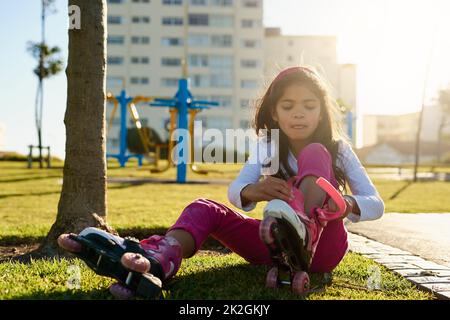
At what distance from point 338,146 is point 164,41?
51.4 metres

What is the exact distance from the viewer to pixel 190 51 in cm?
5209

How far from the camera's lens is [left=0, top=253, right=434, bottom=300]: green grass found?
2252 millimetres

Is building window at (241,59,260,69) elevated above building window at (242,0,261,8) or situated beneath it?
situated beneath

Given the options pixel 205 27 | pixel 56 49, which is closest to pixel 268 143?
pixel 56 49

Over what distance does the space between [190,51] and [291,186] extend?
51.1 meters

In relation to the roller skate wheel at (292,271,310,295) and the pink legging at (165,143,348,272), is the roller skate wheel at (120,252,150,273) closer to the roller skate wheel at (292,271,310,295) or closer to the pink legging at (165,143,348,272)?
the pink legging at (165,143,348,272)

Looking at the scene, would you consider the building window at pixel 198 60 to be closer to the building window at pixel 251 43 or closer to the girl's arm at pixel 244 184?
the building window at pixel 251 43

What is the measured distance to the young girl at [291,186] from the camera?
222 centimetres

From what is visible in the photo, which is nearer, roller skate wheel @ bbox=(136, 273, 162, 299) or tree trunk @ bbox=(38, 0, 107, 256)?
roller skate wheel @ bbox=(136, 273, 162, 299)

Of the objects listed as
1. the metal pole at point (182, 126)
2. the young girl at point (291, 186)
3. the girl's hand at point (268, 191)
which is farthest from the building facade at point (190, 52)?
the girl's hand at point (268, 191)

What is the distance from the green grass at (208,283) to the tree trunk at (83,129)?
1.55ft

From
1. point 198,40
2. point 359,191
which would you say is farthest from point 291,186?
point 198,40

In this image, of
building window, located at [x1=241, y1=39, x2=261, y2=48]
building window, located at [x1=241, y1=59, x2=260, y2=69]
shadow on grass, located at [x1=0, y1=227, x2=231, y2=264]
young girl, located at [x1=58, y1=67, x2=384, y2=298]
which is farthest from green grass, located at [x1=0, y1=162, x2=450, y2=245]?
building window, located at [x1=241, y1=39, x2=261, y2=48]
